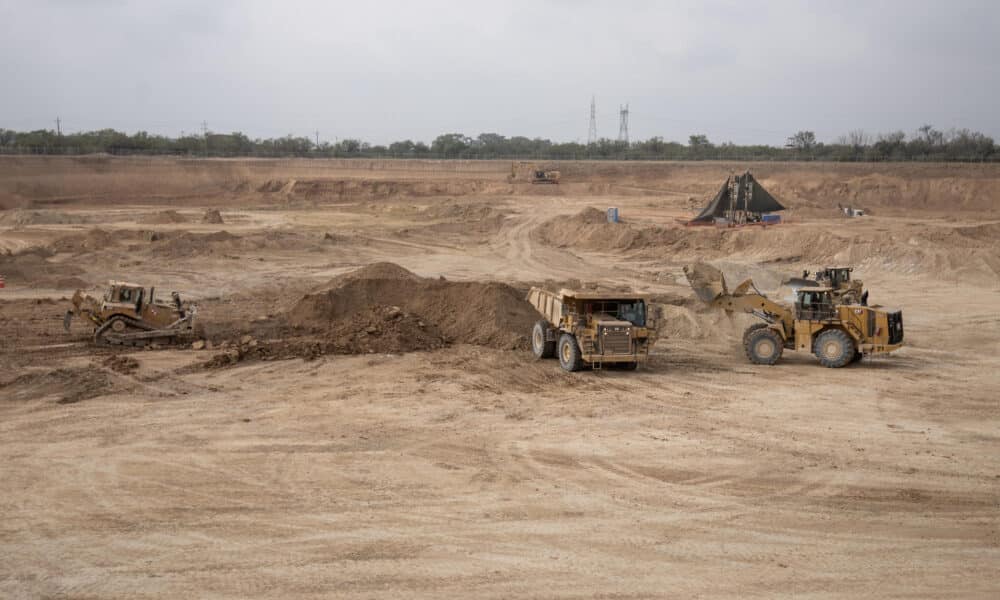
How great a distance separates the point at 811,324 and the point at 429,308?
342 inches

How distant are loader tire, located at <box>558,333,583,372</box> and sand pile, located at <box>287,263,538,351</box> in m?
1.91

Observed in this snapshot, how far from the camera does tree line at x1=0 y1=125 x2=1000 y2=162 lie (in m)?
77.4

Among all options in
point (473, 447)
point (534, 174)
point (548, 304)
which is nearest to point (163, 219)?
point (534, 174)

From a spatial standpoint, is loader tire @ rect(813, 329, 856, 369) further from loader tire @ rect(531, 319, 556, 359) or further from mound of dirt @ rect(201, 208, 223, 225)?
mound of dirt @ rect(201, 208, 223, 225)

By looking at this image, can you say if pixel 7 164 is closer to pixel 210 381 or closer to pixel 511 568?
pixel 210 381

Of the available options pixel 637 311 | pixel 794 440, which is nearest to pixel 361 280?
pixel 637 311

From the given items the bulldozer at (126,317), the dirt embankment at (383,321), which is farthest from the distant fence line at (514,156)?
the bulldozer at (126,317)

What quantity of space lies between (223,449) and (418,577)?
5338 millimetres

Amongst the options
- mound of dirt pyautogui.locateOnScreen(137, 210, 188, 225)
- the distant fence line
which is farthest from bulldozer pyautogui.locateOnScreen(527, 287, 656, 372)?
the distant fence line

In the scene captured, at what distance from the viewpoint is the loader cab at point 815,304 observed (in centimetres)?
1917

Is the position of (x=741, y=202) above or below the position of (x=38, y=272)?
above

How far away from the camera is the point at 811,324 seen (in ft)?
63.4

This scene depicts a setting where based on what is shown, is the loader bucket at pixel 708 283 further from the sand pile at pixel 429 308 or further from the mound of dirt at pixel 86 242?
the mound of dirt at pixel 86 242

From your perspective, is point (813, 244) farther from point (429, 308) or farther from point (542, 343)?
point (542, 343)
